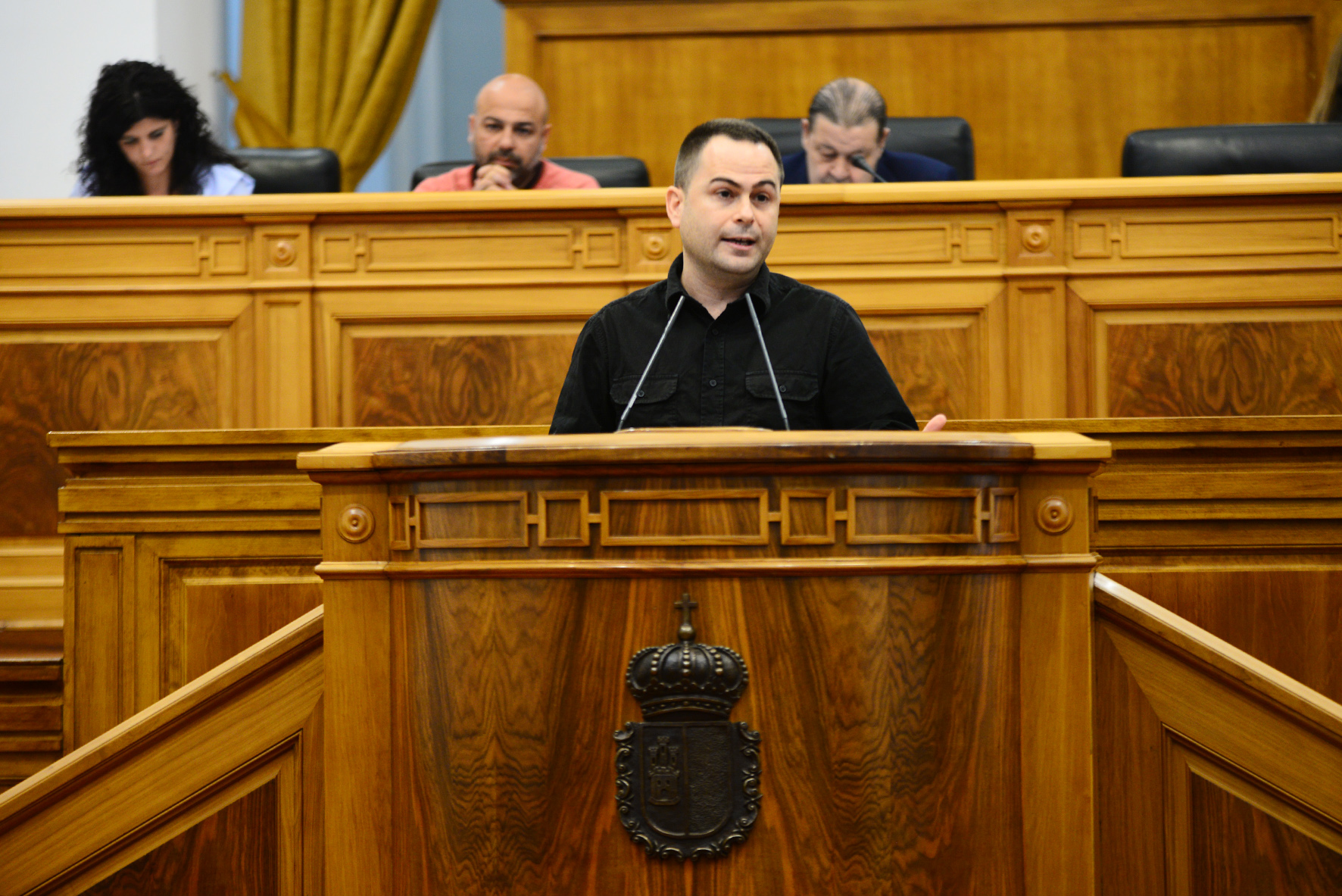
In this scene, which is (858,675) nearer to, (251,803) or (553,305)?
(251,803)

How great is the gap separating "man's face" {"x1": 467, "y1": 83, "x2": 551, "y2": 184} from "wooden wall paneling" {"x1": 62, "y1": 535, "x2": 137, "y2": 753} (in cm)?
145

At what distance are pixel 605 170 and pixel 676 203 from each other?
164 centimetres

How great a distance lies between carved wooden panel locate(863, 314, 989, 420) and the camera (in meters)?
2.53

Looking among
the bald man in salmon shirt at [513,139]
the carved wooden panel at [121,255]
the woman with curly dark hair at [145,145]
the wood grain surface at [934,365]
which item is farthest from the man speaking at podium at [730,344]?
the woman with curly dark hair at [145,145]

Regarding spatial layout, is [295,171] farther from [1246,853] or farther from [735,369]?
[1246,853]

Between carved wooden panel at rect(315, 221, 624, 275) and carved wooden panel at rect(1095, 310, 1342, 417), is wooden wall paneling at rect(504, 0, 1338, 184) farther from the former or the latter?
carved wooden panel at rect(1095, 310, 1342, 417)

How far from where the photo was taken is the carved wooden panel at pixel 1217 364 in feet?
8.15

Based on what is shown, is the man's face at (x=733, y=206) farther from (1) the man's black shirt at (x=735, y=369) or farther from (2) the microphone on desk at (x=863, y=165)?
(2) the microphone on desk at (x=863, y=165)

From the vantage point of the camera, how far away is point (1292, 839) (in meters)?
1.22

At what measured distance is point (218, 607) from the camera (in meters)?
1.89

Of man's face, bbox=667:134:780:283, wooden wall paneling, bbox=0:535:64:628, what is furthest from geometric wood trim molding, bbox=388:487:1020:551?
wooden wall paneling, bbox=0:535:64:628

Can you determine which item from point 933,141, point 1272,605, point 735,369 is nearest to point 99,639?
point 735,369

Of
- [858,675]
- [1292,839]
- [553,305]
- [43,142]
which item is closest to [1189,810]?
[1292,839]

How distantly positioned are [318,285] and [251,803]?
1.53 metres
